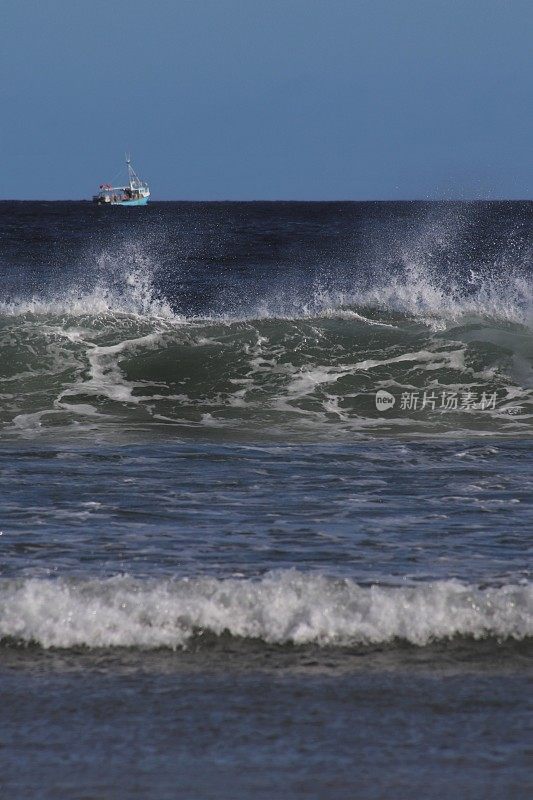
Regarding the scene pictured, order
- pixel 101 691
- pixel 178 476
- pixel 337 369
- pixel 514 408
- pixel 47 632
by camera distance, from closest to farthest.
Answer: pixel 101 691 < pixel 47 632 < pixel 178 476 < pixel 514 408 < pixel 337 369

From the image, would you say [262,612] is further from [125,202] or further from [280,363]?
[125,202]

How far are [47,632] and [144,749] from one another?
1326mm

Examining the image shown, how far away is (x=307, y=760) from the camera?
13.0ft

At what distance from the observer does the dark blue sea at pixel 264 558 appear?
4035 millimetres

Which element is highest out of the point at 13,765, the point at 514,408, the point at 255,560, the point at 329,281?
the point at 329,281

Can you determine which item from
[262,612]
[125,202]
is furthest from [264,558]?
[125,202]

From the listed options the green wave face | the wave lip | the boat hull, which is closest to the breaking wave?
the green wave face

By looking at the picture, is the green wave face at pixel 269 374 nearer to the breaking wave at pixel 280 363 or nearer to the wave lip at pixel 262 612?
the breaking wave at pixel 280 363

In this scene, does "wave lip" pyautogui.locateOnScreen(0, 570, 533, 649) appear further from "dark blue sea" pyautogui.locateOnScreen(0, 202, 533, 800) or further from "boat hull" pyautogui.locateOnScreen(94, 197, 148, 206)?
"boat hull" pyautogui.locateOnScreen(94, 197, 148, 206)

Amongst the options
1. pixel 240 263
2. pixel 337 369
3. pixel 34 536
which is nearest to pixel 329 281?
pixel 240 263

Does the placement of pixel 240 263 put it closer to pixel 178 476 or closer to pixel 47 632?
pixel 178 476

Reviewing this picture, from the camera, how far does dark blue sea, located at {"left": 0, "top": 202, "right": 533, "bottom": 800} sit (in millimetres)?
4035

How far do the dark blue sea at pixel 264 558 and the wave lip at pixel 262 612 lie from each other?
12 millimetres

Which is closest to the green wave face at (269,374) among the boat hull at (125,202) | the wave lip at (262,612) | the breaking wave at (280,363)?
the breaking wave at (280,363)
